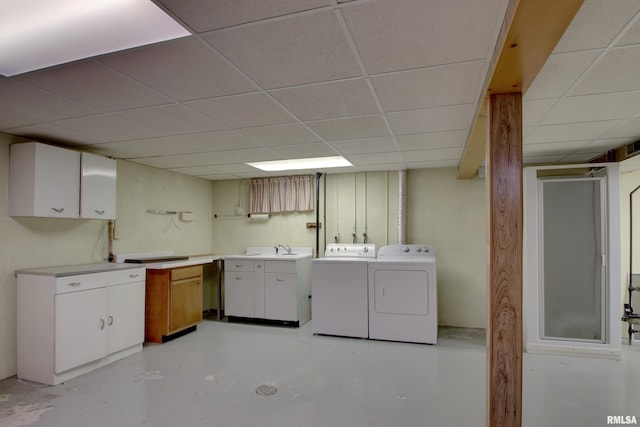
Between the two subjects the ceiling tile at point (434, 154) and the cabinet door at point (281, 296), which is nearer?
the ceiling tile at point (434, 154)

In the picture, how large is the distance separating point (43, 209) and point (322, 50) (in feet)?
9.85

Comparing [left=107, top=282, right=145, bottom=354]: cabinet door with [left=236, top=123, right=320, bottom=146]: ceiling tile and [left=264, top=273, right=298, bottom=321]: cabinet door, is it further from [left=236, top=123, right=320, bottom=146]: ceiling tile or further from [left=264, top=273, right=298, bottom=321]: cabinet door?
[left=236, top=123, right=320, bottom=146]: ceiling tile

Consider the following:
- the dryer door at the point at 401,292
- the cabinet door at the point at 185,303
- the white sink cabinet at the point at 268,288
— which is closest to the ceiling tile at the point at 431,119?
the dryer door at the point at 401,292

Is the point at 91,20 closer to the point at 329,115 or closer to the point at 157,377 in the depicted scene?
the point at 329,115

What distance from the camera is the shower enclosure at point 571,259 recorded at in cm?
372

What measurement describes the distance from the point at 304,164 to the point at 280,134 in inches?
62.8

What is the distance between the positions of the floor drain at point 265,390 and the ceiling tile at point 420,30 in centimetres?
254

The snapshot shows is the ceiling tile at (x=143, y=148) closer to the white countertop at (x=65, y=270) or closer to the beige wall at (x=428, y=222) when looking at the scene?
the white countertop at (x=65, y=270)

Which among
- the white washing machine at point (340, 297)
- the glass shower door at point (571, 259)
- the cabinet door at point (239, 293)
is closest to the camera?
the glass shower door at point (571, 259)

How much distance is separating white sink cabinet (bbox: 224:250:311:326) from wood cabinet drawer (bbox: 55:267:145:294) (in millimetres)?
1410

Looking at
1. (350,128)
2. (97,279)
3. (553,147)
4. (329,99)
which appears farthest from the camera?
(553,147)

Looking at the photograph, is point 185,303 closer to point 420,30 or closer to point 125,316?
point 125,316

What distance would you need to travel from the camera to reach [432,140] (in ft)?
11.3

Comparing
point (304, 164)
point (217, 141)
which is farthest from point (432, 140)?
point (217, 141)
